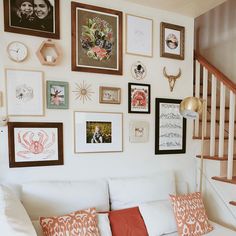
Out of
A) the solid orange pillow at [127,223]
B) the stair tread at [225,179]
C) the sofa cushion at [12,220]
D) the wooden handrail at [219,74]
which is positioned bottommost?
the solid orange pillow at [127,223]

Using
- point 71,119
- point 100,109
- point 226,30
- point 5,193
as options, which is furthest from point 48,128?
point 226,30

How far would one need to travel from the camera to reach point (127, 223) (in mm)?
1932

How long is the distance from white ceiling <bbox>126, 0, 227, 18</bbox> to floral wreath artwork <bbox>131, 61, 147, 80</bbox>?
2.15ft

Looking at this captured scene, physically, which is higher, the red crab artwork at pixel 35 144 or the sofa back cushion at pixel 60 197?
the red crab artwork at pixel 35 144

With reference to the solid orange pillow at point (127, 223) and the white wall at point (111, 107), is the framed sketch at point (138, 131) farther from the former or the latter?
the solid orange pillow at point (127, 223)

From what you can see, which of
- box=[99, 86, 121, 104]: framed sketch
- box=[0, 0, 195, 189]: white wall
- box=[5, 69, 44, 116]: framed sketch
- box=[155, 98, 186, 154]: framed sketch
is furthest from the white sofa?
box=[99, 86, 121, 104]: framed sketch

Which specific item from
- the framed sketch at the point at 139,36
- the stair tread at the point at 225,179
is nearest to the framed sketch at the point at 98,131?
the framed sketch at the point at 139,36

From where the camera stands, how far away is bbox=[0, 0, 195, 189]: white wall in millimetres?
2025

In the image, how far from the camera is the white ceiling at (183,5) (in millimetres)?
2422

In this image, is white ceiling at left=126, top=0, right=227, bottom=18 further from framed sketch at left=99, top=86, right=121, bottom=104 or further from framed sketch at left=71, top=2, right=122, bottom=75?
framed sketch at left=99, top=86, right=121, bottom=104

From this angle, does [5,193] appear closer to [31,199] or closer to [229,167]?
[31,199]

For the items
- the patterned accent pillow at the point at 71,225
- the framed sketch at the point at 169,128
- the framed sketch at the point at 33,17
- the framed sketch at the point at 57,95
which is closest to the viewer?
the patterned accent pillow at the point at 71,225

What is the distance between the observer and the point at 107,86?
2.35 metres

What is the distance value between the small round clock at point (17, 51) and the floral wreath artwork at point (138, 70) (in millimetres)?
1101
